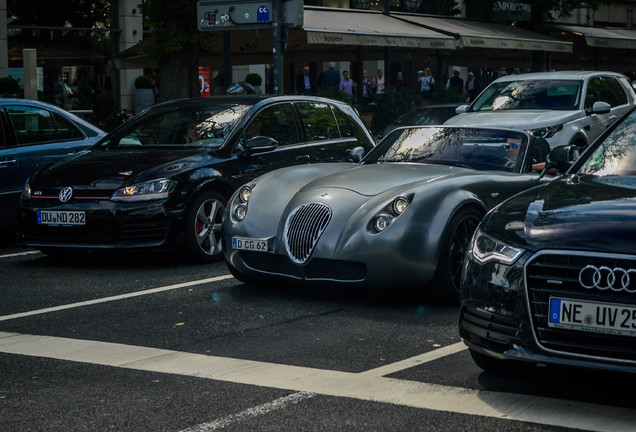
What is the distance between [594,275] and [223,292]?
13.2ft

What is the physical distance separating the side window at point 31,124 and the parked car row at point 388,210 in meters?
1.04

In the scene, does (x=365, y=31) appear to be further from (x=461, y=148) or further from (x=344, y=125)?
(x=461, y=148)

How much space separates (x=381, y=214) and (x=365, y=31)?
48.2 ft

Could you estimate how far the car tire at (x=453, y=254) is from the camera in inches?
290

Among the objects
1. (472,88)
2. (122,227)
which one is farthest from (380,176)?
(472,88)

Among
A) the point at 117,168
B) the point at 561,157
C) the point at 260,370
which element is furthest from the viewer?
the point at 117,168

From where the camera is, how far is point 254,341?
6.43m

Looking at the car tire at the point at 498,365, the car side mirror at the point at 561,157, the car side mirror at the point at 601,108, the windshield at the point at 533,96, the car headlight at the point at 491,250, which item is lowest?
the car tire at the point at 498,365

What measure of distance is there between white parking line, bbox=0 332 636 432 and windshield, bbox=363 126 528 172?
3137 millimetres

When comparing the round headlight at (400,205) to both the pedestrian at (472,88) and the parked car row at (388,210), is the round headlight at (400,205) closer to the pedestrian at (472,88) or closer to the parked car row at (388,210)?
the parked car row at (388,210)

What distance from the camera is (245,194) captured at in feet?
27.3

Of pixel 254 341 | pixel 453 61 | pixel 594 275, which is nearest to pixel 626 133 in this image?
pixel 594 275

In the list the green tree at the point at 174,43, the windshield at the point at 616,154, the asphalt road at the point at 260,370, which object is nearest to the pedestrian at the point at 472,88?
the green tree at the point at 174,43

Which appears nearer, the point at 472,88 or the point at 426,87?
the point at 426,87
